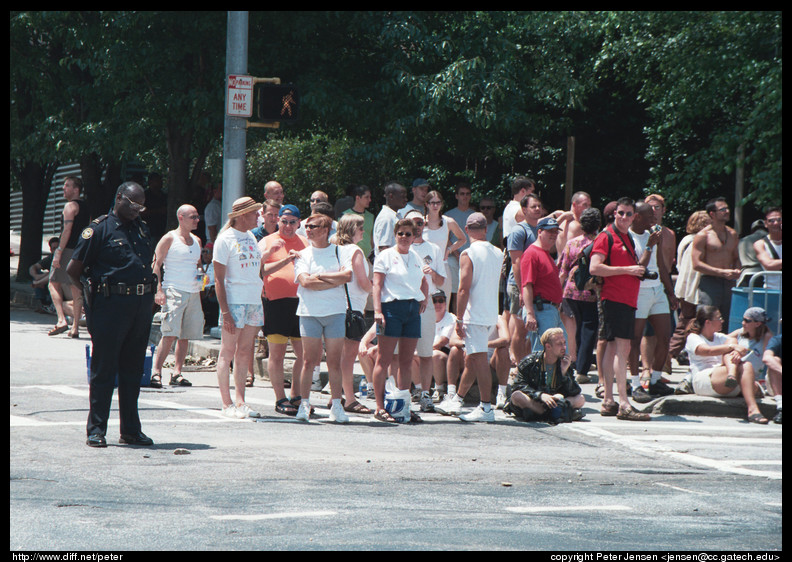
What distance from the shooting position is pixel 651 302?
1173 centimetres

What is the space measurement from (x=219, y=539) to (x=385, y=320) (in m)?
4.51

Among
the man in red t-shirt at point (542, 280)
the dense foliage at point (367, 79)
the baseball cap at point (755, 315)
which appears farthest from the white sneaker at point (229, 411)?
the dense foliage at point (367, 79)

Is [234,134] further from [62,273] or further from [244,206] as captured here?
[62,273]

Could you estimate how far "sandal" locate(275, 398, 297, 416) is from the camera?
10195mm

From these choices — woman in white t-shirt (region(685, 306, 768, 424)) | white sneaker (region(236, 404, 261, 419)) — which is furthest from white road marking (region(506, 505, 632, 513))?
woman in white t-shirt (region(685, 306, 768, 424))

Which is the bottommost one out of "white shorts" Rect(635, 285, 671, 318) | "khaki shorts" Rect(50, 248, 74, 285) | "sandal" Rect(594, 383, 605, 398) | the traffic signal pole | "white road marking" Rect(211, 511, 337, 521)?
"white road marking" Rect(211, 511, 337, 521)

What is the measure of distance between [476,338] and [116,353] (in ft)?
10.9

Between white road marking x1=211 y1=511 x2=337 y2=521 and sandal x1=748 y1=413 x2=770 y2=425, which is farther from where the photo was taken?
sandal x1=748 y1=413 x2=770 y2=425

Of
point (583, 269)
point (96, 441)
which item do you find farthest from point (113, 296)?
point (583, 269)

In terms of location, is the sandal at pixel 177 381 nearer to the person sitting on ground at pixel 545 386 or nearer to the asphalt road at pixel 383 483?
the asphalt road at pixel 383 483

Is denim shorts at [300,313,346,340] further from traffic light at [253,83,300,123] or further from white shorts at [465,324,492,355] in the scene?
traffic light at [253,83,300,123]

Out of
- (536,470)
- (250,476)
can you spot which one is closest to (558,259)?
(536,470)

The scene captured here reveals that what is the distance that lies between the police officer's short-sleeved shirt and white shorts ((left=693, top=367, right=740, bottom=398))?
Result: 562 cm

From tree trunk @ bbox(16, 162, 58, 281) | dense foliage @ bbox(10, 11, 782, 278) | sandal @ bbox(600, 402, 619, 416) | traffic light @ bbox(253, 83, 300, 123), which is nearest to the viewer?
sandal @ bbox(600, 402, 619, 416)
